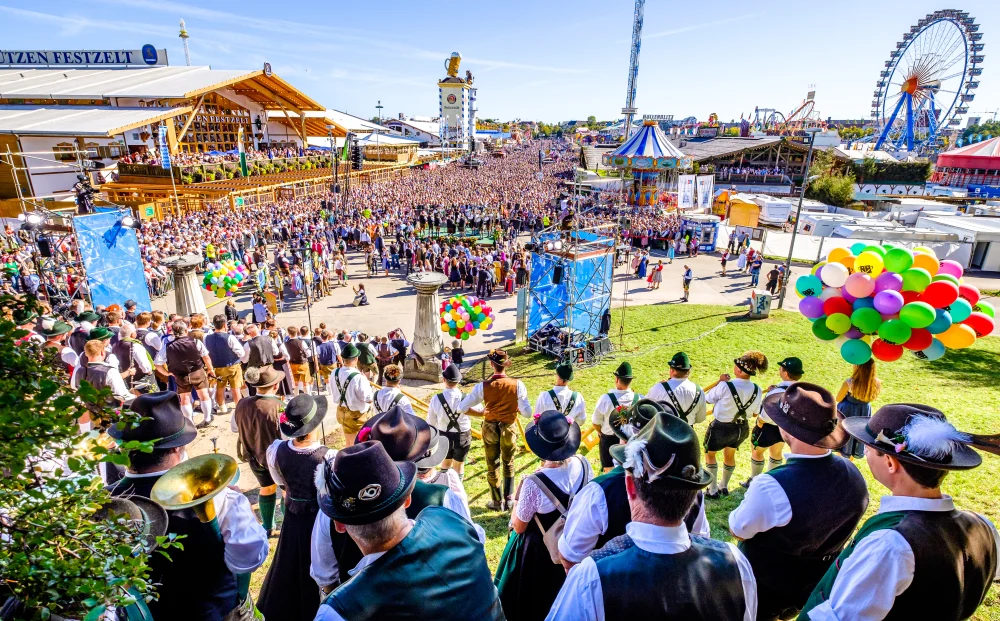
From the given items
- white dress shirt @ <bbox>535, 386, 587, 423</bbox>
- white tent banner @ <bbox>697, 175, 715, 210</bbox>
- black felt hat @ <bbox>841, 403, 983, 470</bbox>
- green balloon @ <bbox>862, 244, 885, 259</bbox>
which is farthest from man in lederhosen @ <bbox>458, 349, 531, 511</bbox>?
white tent banner @ <bbox>697, 175, 715, 210</bbox>

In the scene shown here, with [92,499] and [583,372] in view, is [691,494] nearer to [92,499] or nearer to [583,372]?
[92,499]

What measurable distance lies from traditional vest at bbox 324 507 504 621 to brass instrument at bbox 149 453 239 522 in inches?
43.0

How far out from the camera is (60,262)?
13.0 m

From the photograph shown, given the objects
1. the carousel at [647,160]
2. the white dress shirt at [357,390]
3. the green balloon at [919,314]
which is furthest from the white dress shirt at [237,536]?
the carousel at [647,160]

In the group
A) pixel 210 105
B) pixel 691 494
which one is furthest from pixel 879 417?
pixel 210 105

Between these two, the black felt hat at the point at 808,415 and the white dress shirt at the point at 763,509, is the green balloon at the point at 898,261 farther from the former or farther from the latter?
the white dress shirt at the point at 763,509

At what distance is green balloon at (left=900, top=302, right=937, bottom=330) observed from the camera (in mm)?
4074

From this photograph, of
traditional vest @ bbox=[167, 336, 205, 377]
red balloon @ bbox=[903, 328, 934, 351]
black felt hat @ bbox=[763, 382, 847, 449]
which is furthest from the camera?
traditional vest @ bbox=[167, 336, 205, 377]

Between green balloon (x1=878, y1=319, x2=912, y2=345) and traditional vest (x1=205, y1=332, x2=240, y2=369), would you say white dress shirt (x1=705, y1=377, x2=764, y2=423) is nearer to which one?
green balloon (x1=878, y1=319, x2=912, y2=345)

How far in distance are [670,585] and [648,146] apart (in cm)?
3172

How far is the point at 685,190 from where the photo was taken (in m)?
27.6

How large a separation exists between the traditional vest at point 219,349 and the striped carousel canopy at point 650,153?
28134mm

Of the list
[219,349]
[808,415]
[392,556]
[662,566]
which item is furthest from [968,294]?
[219,349]

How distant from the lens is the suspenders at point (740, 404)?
480 centimetres
